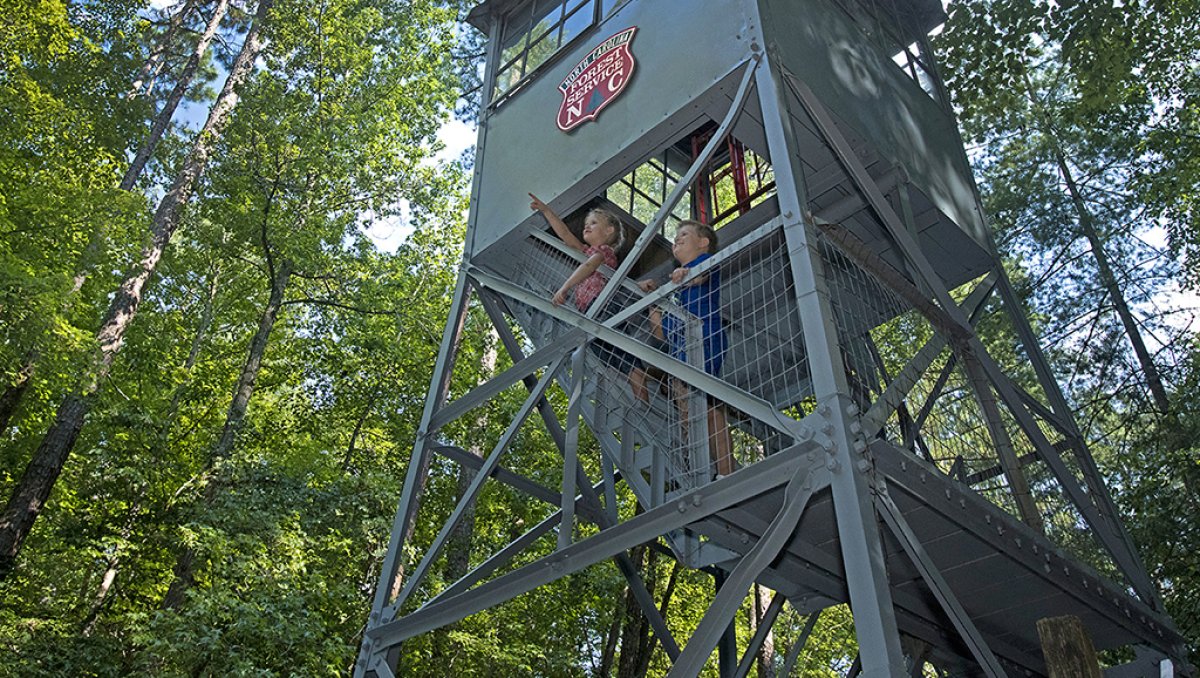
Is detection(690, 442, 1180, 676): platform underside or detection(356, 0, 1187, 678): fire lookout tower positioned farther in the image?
detection(690, 442, 1180, 676): platform underside

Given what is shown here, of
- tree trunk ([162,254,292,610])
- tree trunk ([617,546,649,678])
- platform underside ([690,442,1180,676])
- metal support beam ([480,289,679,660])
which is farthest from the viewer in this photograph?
tree trunk ([617,546,649,678])

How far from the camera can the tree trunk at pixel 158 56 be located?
17.0 m

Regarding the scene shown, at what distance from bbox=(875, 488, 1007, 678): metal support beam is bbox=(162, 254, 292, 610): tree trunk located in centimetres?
975

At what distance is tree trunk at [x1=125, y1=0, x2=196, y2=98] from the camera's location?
17.0 meters

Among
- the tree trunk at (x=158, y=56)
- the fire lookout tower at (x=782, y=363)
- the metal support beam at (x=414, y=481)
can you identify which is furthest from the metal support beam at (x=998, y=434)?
the tree trunk at (x=158, y=56)

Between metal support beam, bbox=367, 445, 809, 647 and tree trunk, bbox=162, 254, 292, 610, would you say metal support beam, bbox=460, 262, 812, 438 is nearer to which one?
metal support beam, bbox=367, 445, 809, 647

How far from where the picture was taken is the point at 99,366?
11.2 metres

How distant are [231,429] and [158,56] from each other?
961 centimetres

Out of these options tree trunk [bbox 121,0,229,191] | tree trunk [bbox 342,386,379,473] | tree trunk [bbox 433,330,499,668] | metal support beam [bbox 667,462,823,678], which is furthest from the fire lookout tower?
tree trunk [bbox 121,0,229,191]

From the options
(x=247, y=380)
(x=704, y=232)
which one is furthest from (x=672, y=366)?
(x=247, y=380)

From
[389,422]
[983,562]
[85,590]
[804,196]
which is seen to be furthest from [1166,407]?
[85,590]

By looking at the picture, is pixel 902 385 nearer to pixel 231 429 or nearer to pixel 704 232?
pixel 704 232

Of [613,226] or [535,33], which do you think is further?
[535,33]

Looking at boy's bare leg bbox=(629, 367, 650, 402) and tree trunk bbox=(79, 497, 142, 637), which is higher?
tree trunk bbox=(79, 497, 142, 637)
